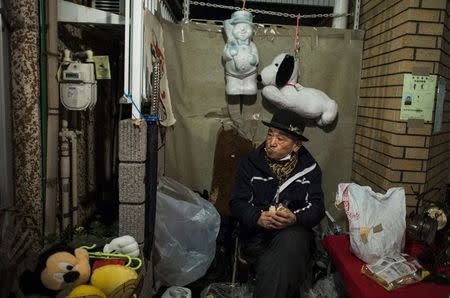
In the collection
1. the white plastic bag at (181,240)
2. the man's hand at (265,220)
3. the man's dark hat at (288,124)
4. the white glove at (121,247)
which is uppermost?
the man's dark hat at (288,124)

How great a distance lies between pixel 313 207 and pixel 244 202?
1.78 feet

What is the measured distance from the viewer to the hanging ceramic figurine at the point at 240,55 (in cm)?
338

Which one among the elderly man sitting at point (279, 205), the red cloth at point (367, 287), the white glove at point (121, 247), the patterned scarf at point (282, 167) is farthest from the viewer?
the patterned scarf at point (282, 167)

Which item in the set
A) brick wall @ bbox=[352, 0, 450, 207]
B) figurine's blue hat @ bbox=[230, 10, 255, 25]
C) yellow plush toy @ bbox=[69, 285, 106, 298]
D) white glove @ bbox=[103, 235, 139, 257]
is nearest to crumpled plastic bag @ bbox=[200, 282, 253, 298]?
white glove @ bbox=[103, 235, 139, 257]

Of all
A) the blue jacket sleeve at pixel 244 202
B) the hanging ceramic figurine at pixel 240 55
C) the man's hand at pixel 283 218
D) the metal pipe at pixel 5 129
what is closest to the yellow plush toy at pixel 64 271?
the metal pipe at pixel 5 129

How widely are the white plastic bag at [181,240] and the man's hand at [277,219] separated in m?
0.61

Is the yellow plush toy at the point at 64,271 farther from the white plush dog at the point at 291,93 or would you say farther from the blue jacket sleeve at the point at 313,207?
the white plush dog at the point at 291,93

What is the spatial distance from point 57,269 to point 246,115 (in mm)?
2532

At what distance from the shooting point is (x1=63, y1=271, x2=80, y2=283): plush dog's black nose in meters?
1.84

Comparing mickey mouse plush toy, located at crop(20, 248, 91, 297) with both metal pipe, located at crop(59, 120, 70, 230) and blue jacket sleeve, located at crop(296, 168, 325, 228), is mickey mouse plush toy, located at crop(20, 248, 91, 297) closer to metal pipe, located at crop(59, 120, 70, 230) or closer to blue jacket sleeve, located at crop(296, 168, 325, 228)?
metal pipe, located at crop(59, 120, 70, 230)

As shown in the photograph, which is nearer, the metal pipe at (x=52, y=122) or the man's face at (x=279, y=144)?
the metal pipe at (x=52, y=122)

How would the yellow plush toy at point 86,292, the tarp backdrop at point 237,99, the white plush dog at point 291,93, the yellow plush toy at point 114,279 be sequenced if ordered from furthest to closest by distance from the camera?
1. the tarp backdrop at point 237,99
2. the white plush dog at point 291,93
3. the yellow plush toy at point 114,279
4. the yellow plush toy at point 86,292

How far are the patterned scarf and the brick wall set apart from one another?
3.07 ft

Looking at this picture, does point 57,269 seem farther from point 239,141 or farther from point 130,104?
point 239,141
